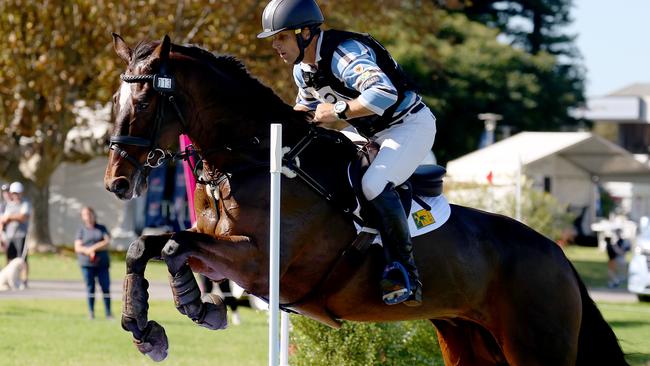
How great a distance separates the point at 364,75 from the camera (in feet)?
18.4

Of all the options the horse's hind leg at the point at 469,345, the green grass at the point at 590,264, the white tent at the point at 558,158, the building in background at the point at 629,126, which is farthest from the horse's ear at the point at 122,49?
the building in background at the point at 629,126

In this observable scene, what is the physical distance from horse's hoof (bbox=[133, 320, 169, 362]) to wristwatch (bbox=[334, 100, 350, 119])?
150cm

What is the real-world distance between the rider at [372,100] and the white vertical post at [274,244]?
Result: 625 millimetres

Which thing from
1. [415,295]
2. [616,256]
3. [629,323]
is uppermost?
[415,295]

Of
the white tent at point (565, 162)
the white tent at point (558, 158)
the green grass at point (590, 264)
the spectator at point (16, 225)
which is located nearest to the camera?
the spectator at point (16, 225)

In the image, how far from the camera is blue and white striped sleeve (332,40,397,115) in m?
5.57

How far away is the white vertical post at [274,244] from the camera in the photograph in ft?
16.8

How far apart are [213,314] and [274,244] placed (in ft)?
2.48

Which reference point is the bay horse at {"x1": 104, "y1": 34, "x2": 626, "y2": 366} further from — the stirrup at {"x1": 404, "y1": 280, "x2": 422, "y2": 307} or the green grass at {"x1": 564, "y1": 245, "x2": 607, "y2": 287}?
the green grass at {"x1": 564, "y1": 245, "x2": 607, "y2": 287}

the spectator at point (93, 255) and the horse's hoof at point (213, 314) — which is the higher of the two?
the horse's hoof at point (213, 314)

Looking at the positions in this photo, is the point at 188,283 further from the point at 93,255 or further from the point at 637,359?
the point at 93,255

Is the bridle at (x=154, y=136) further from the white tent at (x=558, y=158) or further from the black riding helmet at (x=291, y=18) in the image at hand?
the white tent at (x=558, y=158)

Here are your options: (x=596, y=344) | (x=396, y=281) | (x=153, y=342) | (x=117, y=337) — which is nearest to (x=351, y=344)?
(x=596, y=344)

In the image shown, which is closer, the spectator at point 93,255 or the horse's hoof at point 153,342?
the horse's hoof at point 153,342
